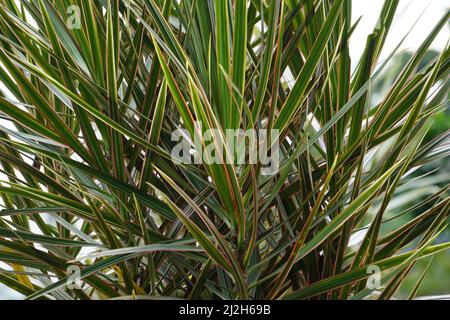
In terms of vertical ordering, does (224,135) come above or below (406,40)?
below

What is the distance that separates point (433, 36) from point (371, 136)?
0.14 metres

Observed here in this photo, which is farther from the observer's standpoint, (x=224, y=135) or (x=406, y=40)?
(x=406, y=40)

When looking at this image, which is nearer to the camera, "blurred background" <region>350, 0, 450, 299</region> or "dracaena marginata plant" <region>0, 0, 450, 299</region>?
"dracaena marginata plant" <region>0, 0, 450, 299</region>

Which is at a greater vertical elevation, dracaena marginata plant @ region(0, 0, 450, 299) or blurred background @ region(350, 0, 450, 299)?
blurred background @ region(350, 0, 450, 299)

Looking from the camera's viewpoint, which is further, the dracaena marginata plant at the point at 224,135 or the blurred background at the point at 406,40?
the blurred background at the point at 406,40

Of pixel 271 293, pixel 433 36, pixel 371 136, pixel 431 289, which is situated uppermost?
pixel 431 289

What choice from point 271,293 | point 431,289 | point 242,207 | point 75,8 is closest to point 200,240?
point 242,207

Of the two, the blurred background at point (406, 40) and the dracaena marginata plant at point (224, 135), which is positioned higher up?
the blurred background at point (406, 40)

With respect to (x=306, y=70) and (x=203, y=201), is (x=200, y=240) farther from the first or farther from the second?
→ (x=306, y=70)

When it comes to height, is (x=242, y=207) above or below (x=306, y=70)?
below

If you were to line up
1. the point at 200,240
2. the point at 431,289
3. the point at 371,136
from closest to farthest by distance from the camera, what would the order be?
the point at 200,240 → the point at 371,136 → the point at 431,289

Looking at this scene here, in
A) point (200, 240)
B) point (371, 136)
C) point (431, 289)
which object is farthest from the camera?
point (431, 289)

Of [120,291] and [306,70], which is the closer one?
[306,70]

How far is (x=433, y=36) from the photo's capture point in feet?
1.90
